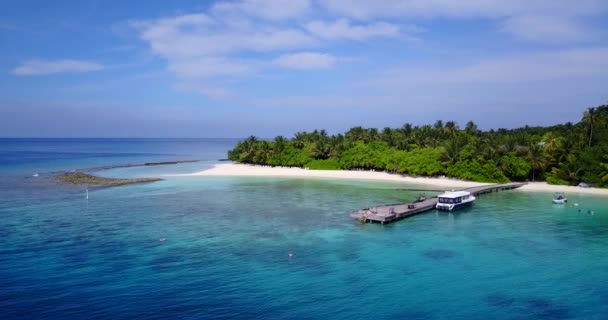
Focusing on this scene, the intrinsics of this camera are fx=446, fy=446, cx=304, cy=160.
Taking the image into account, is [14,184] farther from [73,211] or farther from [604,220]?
[604,220]

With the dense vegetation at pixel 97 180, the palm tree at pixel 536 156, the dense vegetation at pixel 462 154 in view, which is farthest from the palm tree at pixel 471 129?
the dense vegetation at pixel 97 180

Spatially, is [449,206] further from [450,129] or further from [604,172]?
[450,129]

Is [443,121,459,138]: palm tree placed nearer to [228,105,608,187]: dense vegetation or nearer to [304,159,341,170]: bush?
[228,105,608,187]: dense vegetation

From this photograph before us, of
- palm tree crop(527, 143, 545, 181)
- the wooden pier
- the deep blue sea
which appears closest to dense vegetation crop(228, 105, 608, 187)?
palm tree crop(527, 143, 545, 181)

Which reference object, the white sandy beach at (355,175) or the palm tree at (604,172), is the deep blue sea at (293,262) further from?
the white sandy beach at (355,175)

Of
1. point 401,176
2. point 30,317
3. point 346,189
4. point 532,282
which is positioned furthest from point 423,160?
point 30,317

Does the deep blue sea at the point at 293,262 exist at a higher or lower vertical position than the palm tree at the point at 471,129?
lower
